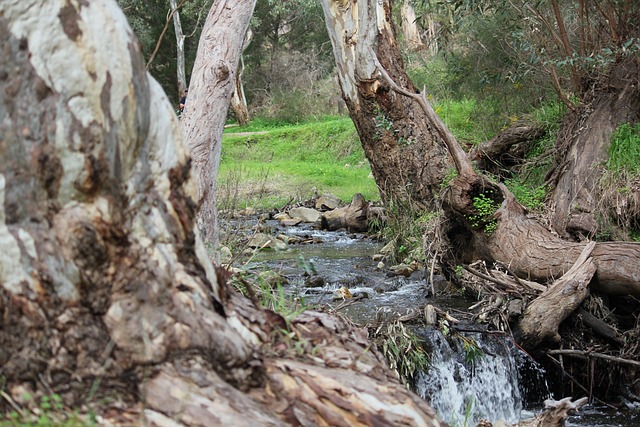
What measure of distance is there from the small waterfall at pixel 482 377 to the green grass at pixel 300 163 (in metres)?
8.59

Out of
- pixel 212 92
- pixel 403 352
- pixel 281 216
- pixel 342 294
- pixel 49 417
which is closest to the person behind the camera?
pixel 49 417

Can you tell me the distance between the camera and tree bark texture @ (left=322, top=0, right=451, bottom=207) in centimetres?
1075

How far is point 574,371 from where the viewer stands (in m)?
6.79

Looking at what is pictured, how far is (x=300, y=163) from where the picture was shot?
71.8 ft

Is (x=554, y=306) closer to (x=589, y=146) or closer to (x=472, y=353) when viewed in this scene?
(x=472, y=353)

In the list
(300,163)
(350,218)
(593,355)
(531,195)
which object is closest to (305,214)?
(350,218)

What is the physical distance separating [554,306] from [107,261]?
16.3 ft

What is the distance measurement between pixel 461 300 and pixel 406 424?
238 inches

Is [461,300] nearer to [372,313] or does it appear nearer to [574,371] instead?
[372,313]

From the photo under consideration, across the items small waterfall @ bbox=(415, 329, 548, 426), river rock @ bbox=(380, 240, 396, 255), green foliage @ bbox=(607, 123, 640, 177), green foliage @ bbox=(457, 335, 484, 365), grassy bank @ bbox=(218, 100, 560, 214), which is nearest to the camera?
small waterfall @ bbox=(415, 329, 548, 426)

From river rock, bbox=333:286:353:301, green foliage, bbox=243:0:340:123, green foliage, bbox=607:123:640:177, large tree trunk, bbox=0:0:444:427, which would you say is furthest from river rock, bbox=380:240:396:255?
green foliage, bbox=243:0:340:123

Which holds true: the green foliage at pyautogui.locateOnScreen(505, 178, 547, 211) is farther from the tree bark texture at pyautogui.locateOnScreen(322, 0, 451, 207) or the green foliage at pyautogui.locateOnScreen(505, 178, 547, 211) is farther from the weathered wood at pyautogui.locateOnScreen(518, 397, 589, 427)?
the weathered wood at pyautogui.locateOnScreen(518, 397, 589, 427)

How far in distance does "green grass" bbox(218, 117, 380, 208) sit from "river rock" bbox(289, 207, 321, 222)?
2.51 feet

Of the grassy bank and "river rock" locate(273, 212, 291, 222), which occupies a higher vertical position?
the grassy bank
